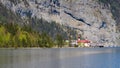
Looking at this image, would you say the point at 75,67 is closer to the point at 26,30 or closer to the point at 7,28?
the point at 7,28

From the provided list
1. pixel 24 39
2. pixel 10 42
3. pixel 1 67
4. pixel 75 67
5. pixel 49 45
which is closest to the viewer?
pixel 1 67

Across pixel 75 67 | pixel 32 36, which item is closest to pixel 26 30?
pixel 32 36

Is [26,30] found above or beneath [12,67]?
above

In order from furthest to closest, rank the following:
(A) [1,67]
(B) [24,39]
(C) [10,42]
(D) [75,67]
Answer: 1. (B) [24,39]
2. (C) [10,42]
3. (D) [75,67]
4. (A) [1,67]

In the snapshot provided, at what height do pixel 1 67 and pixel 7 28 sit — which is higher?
pixel 7 28

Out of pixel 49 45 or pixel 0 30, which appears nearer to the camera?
pixel 0 30

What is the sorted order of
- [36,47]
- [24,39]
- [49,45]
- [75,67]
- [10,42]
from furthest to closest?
[49,45] → [36,47] → [24,39] → [10,42] → [75,67]

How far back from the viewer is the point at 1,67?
65750 millimetres

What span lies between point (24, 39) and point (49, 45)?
30.2 m

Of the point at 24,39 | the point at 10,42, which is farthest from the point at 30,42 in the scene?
the point at 10,42

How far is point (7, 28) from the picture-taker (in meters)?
180

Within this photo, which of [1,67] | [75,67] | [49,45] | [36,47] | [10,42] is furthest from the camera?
[49,45]

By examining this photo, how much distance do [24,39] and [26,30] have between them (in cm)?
2538

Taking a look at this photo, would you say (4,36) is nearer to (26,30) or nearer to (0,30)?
(0,30)
